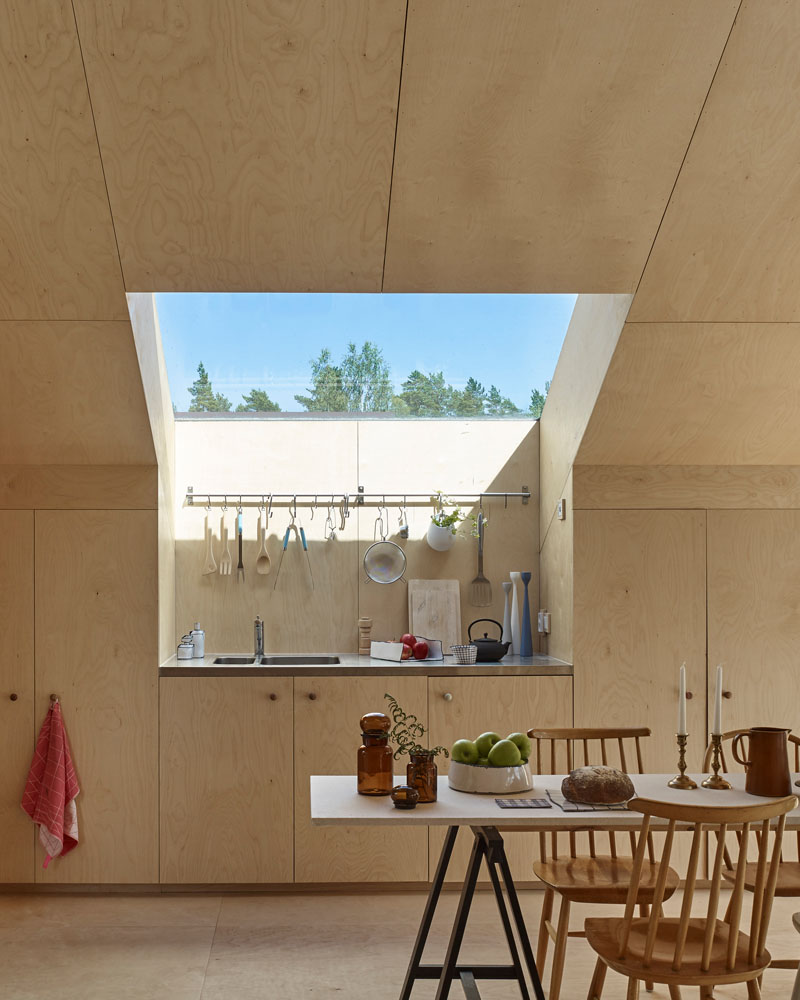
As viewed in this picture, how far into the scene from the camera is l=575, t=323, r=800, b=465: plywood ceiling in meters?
3.63

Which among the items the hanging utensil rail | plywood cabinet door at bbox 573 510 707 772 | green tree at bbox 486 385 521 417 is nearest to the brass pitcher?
plywood cabinet door at bbox 573 510 707 772

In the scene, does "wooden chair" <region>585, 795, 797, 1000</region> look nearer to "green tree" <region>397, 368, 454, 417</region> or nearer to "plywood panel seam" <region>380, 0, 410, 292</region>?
"plywood panel seam" <region>380, 0, 410, 292</region>

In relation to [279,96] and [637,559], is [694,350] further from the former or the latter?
[279,96]

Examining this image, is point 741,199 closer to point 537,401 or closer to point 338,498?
point 537,401

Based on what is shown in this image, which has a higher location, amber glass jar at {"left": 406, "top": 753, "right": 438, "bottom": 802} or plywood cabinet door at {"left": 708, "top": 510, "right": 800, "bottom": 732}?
plywood cabinet door at {"left": 708, "top": 510, "right": 800, "bottom": 732}

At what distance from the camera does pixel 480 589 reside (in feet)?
16.0

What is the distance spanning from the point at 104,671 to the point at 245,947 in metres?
1.28

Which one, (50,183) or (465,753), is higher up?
(50,183)

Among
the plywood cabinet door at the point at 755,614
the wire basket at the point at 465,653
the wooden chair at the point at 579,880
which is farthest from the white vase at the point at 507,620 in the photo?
the wooden chair at the point at 579,880

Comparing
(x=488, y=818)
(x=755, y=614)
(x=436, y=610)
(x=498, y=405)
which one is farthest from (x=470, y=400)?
(x=488, y=818)

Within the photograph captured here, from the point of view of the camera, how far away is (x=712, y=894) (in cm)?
236

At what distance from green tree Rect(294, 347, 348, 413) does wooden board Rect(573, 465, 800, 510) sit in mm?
1239

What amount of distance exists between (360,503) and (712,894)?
283 cm

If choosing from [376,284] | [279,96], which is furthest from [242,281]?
[279,96]
